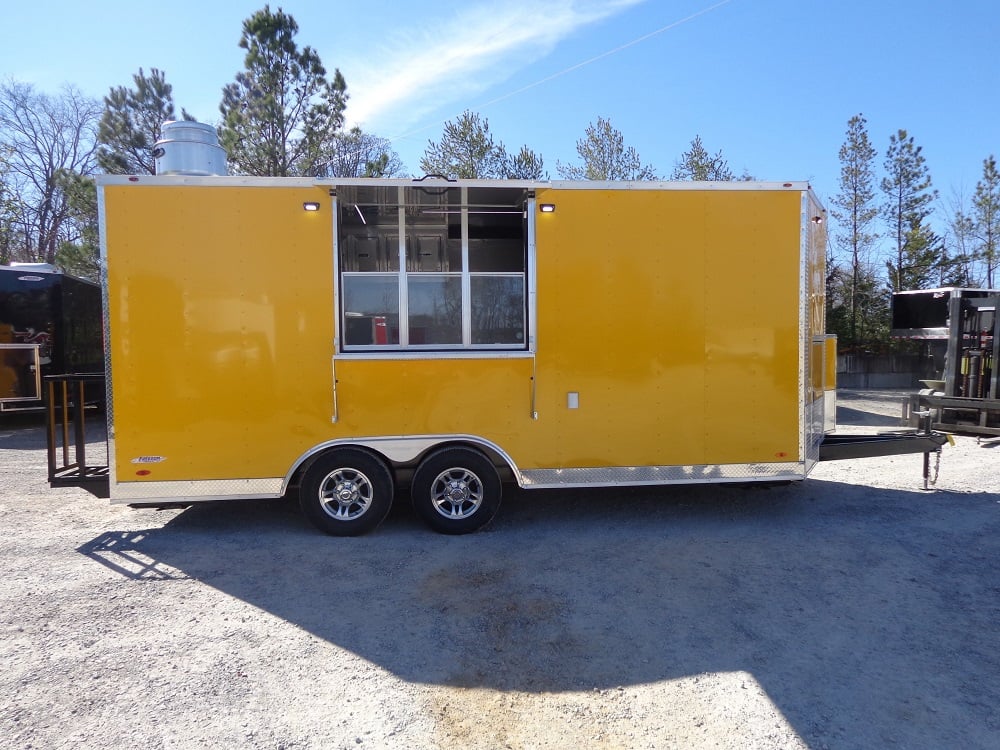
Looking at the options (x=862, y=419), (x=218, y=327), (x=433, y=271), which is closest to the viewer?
(x=218, y=327)

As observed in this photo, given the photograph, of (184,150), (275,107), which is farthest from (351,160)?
(184,150)

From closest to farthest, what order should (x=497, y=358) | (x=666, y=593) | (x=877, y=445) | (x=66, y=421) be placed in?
(x=666, y=593)
(x=497, y=358)
(x=66, y=421)
(x=877, y=445)

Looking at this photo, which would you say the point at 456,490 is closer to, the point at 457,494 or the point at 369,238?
the point at 457,494

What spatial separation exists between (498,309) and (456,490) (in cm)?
160

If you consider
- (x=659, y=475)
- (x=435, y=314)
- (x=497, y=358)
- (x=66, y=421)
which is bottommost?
(x=659, y=475)

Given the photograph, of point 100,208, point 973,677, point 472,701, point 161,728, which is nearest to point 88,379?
point 100,208

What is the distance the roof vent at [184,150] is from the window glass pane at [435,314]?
222 centimetres

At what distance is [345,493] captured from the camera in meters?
5.17

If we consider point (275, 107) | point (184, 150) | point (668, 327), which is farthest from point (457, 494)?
point (275, 107)

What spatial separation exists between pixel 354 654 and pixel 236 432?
7.85 feet

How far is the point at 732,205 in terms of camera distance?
5270mm

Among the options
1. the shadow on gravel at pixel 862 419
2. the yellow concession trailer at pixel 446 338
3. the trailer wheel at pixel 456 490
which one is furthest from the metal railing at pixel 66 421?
the shadow on gravel at pixel 862 419

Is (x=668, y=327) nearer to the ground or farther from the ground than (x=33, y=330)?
nearer to the ground

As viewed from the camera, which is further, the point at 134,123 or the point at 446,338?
the point at 134,123
